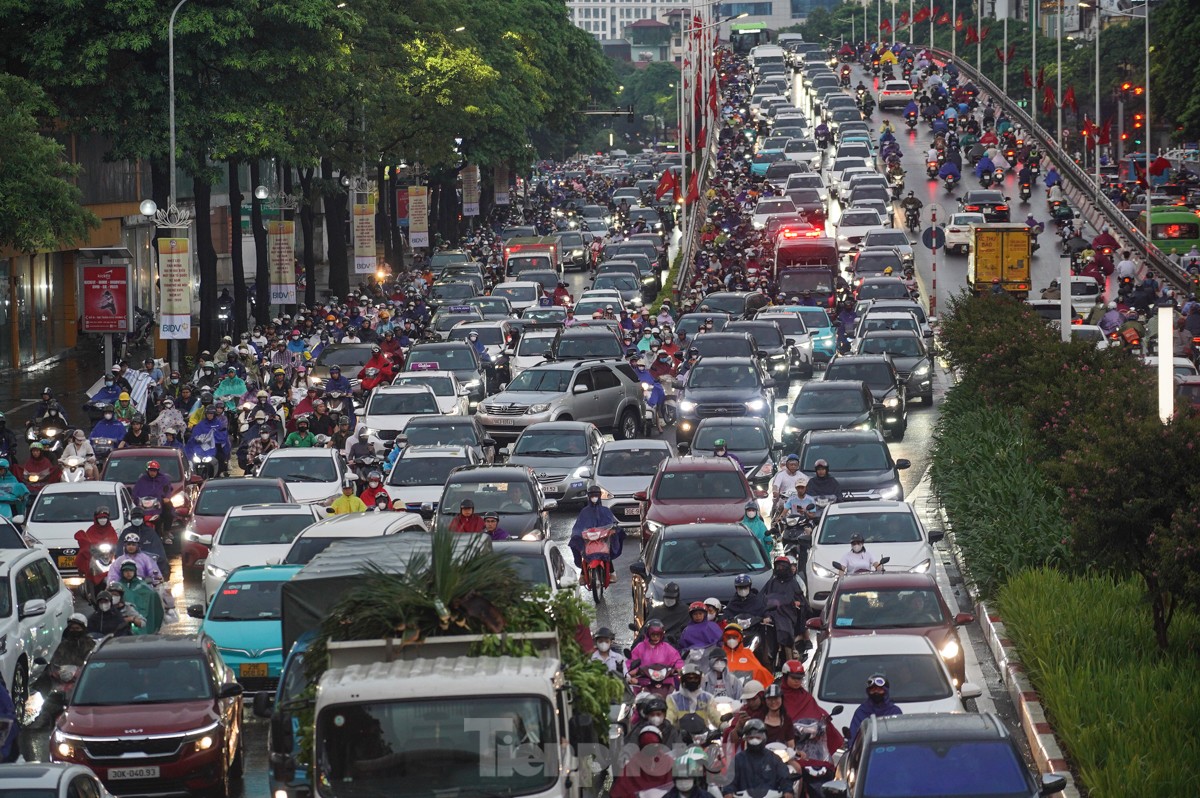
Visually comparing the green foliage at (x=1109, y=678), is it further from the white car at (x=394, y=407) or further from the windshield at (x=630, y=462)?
the white car at (x=394, y=407)

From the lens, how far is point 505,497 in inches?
1057

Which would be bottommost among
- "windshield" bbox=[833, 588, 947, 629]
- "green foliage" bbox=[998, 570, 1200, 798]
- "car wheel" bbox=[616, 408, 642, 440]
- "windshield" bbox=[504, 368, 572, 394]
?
"car wheel" bbox=[616, 408, 642, 440]

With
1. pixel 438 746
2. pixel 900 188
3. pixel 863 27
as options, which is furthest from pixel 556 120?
pixel 438 746

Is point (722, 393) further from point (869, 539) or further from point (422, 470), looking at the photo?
point (869, 539)

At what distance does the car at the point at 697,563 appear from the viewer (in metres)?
22.0

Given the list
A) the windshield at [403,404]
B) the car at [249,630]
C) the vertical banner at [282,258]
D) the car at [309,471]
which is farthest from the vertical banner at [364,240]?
the car at [249,630]

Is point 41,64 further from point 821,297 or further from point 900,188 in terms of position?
point 900,188

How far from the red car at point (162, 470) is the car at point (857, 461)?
8677 mm

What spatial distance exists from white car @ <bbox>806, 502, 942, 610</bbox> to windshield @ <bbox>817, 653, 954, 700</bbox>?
5497 mm

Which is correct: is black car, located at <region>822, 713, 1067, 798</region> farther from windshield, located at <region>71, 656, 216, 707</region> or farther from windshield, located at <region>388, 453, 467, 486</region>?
windshield, located at <region>388, 453, 467, 486</region>

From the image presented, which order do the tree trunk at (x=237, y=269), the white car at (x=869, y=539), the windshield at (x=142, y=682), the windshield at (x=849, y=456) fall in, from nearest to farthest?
the windshield at (x=142, y=682)
the white car at (x=869, y=539)
the windshield at (x=849, y=456)
the tree trunk at (x=237, y=269)

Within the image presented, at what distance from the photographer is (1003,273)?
182 feet

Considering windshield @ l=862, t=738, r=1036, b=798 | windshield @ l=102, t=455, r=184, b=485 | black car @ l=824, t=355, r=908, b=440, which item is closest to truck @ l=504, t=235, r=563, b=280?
black car @ l=824, t=355, r=908, b=440

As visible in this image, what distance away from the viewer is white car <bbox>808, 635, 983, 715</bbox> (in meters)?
16.8
